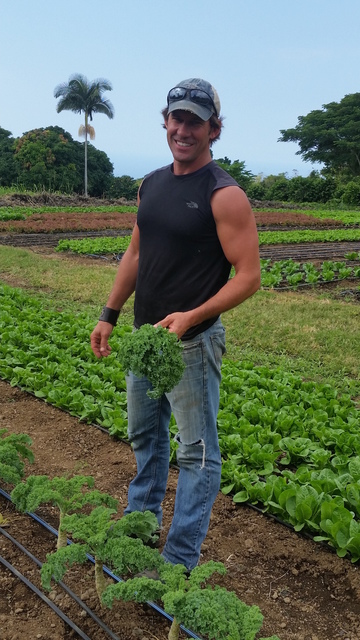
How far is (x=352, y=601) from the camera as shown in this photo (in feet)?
10.3

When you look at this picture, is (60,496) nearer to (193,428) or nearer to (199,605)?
(193,428)

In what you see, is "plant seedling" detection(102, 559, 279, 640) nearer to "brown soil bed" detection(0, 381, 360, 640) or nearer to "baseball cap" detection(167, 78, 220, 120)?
"brown soil bed" detection(0, 381, 360, 640)

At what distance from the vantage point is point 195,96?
258 centimetres

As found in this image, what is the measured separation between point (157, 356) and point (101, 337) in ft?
2.80

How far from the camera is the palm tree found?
1783 inches

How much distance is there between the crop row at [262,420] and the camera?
375 centimetres

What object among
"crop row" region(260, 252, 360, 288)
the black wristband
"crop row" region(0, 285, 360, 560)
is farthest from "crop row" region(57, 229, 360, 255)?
the black wristband

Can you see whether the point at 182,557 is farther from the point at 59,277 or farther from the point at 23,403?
the point at 59,277

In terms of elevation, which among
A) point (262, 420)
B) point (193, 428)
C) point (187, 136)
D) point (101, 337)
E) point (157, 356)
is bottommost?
point (262, 420)

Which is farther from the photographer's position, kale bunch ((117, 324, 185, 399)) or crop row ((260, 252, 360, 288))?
crop row ((260, 252, 360, 288))

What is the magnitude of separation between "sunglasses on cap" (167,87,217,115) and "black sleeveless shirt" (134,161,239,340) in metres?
0.26

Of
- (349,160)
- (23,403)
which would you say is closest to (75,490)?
(23,403)

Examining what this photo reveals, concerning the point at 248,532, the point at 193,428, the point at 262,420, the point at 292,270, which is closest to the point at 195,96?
the point at 193,428

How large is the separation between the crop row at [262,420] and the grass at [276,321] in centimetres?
77
